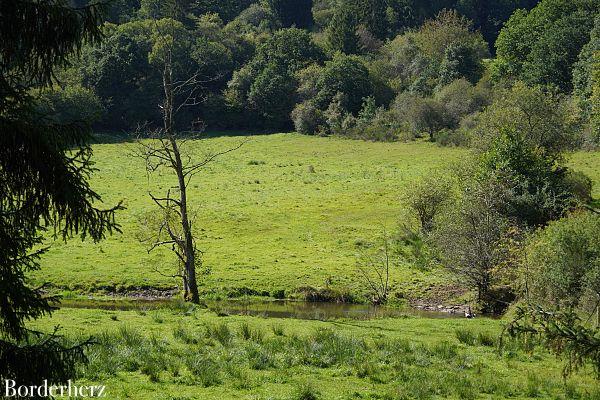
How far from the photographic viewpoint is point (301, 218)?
154ft

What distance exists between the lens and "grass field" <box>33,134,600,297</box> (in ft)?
117

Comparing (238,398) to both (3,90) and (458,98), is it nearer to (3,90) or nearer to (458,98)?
(3,90)

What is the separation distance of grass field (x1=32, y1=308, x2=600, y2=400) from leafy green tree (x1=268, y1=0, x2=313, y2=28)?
12282 centimetres

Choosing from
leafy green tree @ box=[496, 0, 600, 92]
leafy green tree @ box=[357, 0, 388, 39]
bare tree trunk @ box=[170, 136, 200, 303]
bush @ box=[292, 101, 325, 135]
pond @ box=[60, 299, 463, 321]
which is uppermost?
leafy green tree @ box=[357, 0, 388, 39]

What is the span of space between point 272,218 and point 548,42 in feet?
184

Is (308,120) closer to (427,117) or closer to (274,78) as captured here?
(274,78)

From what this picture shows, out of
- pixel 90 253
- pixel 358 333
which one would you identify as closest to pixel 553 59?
pixel 90 253

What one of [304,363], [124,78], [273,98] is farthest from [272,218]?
[124,78]

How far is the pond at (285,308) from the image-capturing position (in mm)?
30078

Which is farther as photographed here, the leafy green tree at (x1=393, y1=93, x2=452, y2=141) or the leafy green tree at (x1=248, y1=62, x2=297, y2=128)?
the leafy green tree at (x1=248, y1=62, x2=297, y2=128)

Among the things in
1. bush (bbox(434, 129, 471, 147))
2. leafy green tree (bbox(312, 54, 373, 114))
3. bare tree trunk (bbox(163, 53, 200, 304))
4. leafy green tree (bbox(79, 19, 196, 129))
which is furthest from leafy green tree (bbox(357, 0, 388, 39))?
bare tree trunk (bbox(163, 53, 200, 304))

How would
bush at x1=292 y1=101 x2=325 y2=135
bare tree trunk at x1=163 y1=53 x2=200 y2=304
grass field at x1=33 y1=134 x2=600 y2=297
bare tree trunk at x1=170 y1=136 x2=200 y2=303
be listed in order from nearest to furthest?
bare tree trunk at x1=163 y1=53 x2=200 y2=304
bare tree trunk at x1=170 y1=136 x2=200 y2=303
grass field at x1=33 y1=134 x2=600 y2=297
bush at x1=292 y1=101 x2=325 y2=135

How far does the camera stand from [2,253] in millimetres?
8188

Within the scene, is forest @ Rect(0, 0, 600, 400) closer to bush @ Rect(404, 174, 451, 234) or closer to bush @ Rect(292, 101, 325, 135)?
bush @ Rect(404, 174, 451, 234)
